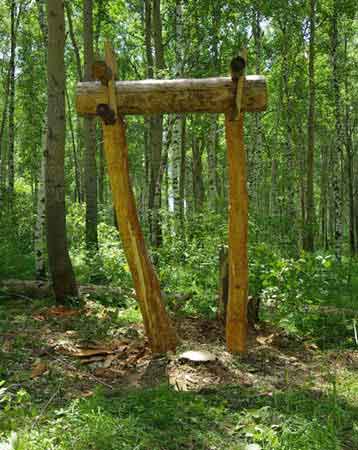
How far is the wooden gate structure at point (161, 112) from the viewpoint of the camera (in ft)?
16.6

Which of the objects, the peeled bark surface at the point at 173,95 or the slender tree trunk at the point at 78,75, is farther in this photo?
the slender tree trunk at the point at 78,75

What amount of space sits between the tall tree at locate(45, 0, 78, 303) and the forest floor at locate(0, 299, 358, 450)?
824mm

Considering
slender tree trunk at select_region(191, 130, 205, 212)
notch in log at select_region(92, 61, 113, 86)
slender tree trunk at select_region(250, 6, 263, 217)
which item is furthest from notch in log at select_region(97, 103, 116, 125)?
slender tree trunk at select_region(191, 130, 205, 212)

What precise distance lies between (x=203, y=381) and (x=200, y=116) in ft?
49.2

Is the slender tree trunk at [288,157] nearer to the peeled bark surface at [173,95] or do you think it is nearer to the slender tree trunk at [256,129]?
the slender tree trunk at [256,129]

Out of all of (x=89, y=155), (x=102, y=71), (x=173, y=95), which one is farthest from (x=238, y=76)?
(x=89, y=155)

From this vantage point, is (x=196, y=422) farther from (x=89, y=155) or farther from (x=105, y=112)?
(x=89, y=155)

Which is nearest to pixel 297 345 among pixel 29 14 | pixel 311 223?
pixel 311 223

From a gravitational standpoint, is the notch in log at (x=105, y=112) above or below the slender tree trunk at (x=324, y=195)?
above

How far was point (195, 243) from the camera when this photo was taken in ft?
32.7

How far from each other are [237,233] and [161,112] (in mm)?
1667

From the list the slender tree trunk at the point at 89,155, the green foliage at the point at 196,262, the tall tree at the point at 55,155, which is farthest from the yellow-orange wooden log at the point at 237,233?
the slender tree trunk at the point at 89,155

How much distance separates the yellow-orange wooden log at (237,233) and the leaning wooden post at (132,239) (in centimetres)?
79

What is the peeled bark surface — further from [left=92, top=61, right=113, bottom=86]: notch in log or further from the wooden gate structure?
[left=92, top=61, right=113, bottom=86]: notch in log
